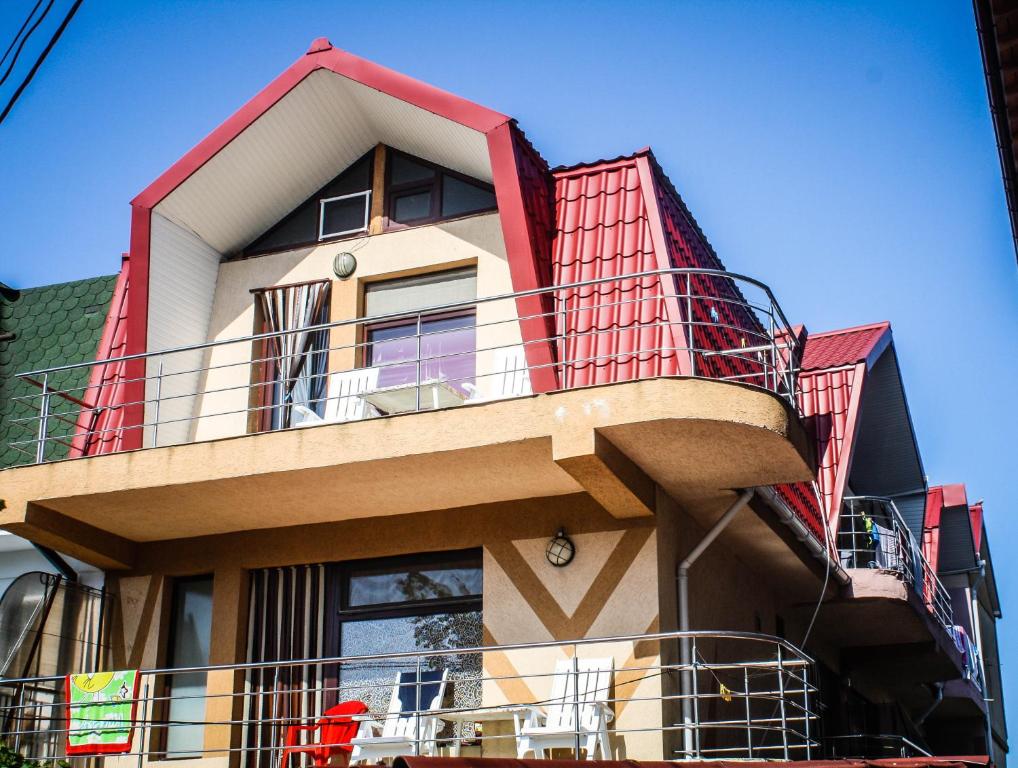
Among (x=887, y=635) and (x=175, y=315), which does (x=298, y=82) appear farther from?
(x=887, y=635)

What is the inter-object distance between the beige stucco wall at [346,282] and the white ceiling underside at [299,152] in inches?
20.4

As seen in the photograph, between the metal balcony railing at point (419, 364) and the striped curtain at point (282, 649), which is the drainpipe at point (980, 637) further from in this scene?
the striped curtain at point (282, 649)

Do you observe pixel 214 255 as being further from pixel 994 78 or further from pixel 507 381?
pixel 994 78

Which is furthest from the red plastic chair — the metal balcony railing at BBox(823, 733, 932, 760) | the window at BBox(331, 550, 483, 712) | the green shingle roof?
the metal balcony railing at BBox(823, 733, 932, 760)

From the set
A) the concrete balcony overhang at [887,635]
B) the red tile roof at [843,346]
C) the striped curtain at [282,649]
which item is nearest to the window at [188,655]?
the striped curtain at [282,649]

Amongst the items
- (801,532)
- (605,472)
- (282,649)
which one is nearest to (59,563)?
(282,649)

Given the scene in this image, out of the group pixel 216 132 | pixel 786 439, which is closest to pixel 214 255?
pixel 216 132

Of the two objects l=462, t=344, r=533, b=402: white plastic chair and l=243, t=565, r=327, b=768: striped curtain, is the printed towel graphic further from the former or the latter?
l=462, t=344, r=533, b=402: white plastic chair

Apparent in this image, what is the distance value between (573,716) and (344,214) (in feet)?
20.0

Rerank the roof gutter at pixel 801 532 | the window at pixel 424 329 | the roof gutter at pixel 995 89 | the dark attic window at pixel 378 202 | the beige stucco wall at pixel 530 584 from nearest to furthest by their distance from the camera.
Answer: the roof gutter at pixel 995 89 → the beige stucco wall at pixel 530 584 → the roof gutter at pixel 801 532 → the window at pixel 424 329 → the dark attic window at pixel 378 202

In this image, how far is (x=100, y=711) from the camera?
11.3 meters

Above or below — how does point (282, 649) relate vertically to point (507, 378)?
below

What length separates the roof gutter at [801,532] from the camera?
1223cm

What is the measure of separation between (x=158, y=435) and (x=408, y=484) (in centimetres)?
309
